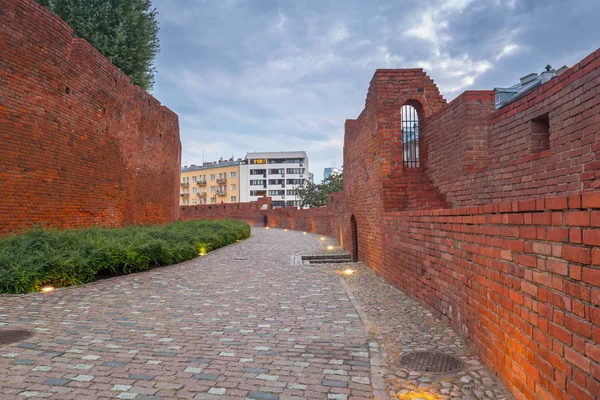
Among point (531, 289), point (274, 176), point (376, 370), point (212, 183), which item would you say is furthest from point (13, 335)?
point (212, 183)

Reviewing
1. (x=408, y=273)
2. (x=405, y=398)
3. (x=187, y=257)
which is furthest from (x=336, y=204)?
(x=405, y=398)

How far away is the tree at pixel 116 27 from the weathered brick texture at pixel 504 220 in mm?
13057

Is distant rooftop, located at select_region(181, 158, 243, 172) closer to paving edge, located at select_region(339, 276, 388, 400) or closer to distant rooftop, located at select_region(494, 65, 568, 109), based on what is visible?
distant rooftop, located at select_region(494, 65, 568, 109)

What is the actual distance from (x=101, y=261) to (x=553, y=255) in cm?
815

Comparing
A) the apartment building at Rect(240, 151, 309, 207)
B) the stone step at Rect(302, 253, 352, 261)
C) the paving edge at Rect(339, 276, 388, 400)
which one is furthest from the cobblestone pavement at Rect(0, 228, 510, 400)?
the apartment building at Rect(240, 151, 309, 207)

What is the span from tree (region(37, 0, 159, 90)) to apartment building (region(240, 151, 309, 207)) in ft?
208

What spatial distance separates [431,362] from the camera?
3756 millimetres

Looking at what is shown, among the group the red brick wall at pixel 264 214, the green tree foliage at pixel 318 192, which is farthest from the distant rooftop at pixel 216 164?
the red brick wall at pixel 264 214

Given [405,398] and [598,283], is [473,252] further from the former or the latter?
[598,283]

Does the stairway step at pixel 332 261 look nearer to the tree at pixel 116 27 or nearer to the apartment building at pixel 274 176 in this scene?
the tree at pixel 116 27

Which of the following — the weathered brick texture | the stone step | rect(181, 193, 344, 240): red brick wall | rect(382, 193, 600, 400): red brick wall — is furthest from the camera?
rect(181, 193, 344, 240): red brick wall

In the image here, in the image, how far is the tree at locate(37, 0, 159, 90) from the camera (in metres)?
16.3

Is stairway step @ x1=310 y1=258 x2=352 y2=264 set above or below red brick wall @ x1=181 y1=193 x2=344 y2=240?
below

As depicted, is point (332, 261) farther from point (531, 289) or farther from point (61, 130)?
point (531, 289)
